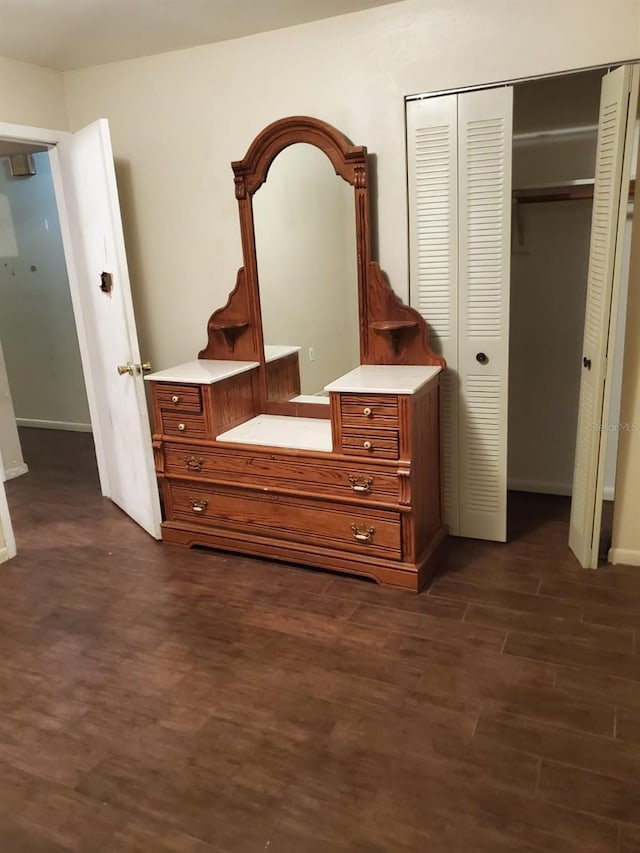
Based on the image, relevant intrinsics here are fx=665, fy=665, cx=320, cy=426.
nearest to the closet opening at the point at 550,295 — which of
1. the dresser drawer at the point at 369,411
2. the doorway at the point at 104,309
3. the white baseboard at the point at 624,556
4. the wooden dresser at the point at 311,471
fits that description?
the white baseboard at the point at 624,556

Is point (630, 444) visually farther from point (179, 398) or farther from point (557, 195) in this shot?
point (179, 398)

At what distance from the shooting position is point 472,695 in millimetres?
2039

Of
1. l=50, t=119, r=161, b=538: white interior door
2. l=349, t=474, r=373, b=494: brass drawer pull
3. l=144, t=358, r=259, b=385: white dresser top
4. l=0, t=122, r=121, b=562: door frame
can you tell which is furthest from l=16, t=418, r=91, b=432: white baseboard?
l=349, t=474, r=373, b=494: brass drawer pull

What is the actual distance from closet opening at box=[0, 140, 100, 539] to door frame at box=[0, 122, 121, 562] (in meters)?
0.81

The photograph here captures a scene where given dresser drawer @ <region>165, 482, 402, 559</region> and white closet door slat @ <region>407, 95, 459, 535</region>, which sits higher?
white closet door slat @ <region>407, 95, 459, 535</region>

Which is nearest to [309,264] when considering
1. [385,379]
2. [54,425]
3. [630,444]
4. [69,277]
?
[385,379]

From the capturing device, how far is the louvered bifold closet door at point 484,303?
263 centimetres

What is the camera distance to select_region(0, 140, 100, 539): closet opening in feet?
16.5

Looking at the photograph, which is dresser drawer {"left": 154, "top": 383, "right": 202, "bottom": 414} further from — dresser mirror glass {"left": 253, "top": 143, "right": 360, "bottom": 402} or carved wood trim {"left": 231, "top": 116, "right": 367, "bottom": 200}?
carved wood trim {"left": 231, "top": 116, "right": 367, "bottom": 200}

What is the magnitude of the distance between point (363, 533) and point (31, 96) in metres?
2.67

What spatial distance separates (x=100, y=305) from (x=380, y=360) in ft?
4.73

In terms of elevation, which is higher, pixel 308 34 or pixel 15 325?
pixel 308 34

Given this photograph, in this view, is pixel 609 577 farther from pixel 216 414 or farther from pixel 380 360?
pixel 216 414

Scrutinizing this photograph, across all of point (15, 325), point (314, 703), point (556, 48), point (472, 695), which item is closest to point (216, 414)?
point (314, 703)
